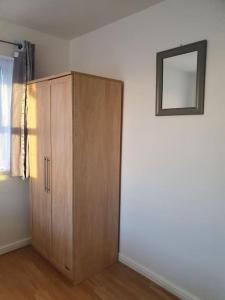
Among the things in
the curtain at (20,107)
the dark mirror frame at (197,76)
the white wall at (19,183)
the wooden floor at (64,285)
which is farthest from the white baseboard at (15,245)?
the dark mirror frame at (197,76)

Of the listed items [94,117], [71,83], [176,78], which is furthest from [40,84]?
→ [176,78]

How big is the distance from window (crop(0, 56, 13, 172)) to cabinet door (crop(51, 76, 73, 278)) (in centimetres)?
64

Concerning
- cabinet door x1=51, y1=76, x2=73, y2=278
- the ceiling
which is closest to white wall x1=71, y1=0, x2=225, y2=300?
the ceiling

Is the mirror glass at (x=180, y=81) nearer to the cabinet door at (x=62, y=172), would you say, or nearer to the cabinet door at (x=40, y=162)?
the cabinet door at (x=62, y=172)

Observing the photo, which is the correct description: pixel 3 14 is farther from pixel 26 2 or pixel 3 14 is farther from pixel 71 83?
pixel 71 83

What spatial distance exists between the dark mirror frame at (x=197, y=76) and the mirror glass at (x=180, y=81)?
0.09 ft

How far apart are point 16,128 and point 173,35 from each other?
180 centimetres

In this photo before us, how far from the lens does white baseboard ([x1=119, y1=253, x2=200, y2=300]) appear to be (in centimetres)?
199

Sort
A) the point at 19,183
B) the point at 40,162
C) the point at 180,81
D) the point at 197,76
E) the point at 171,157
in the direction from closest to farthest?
1. the point at 197,76
2. the point at 180,81
3. the point at 171,157
4. the point at 40,162
5. the point at 19,183

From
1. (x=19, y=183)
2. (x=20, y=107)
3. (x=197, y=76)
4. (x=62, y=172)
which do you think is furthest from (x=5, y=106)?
(x=197, y=76)

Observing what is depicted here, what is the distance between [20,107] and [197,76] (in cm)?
180

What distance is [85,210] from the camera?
7.11 feet

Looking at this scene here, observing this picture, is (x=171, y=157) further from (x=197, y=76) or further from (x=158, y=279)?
Result: (x=158, y=279)

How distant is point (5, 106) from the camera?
2.50 m
